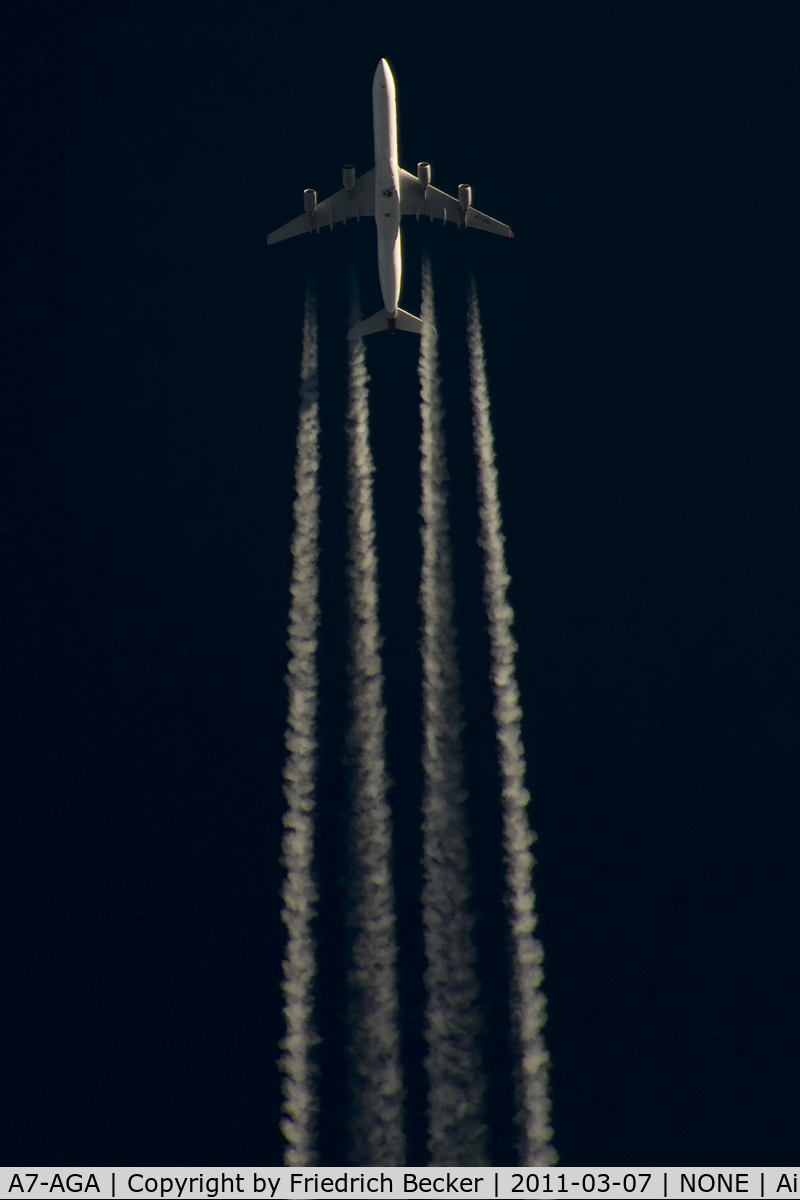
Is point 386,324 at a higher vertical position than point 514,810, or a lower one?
higher

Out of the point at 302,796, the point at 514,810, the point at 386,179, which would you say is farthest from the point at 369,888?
the point at 386,179

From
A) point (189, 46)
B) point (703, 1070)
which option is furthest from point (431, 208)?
point (703, 1070)

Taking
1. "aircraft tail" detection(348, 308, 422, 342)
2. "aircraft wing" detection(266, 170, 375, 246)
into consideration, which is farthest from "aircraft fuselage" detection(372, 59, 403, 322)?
"aircraft wing" detection(266, 170, 375, 246)

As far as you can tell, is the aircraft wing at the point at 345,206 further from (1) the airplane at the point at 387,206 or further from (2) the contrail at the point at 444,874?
(2) the contrail at the point at 444,874

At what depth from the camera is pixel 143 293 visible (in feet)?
179

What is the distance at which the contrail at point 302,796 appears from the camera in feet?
131

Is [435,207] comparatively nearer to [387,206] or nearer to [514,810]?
[387,206]

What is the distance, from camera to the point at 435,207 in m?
51.1

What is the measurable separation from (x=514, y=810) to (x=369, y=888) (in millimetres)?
5771

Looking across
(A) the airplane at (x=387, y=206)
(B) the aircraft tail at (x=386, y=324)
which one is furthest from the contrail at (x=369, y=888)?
(A) the airplane at (x=387, y=206)

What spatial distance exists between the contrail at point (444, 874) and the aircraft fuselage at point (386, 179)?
5.92 meters

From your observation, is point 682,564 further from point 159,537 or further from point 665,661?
point 159,537

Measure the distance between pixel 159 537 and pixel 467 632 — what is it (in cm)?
1351

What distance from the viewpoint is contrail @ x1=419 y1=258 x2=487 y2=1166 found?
39.1 m
